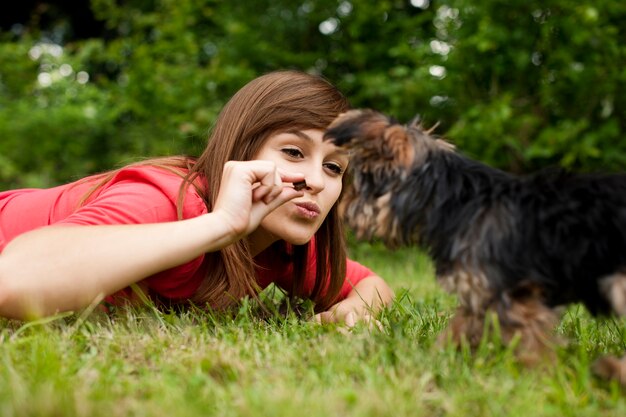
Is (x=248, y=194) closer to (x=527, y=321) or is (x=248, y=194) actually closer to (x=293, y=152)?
(x=293, y=152)

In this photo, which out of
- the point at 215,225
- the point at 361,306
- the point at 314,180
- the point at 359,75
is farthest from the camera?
the point at 359,75

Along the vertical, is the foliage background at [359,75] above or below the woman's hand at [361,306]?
above

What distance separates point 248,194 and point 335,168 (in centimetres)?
74

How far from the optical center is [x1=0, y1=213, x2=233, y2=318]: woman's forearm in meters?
2.75

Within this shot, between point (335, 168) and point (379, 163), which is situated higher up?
point (379, 163)

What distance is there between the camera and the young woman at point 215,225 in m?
2.80

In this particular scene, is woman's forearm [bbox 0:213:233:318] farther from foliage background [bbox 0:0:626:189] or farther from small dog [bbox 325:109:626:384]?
foliage background [bbox 0:0:626:189]

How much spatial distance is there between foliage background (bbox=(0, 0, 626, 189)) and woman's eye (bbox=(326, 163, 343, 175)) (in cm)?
198

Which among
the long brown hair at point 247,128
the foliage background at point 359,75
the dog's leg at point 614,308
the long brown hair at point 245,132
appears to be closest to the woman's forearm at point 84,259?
the long brown hair at point 245,132

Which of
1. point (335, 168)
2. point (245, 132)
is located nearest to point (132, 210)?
point (245, 132)

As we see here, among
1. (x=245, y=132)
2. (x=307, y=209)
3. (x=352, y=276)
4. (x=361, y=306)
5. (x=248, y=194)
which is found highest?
(x=245, y=132)

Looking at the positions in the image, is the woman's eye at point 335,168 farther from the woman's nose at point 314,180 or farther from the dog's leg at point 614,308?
the dog's leg at point 614,308

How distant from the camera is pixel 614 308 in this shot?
2309 mm

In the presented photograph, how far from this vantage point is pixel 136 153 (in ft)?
32.0
